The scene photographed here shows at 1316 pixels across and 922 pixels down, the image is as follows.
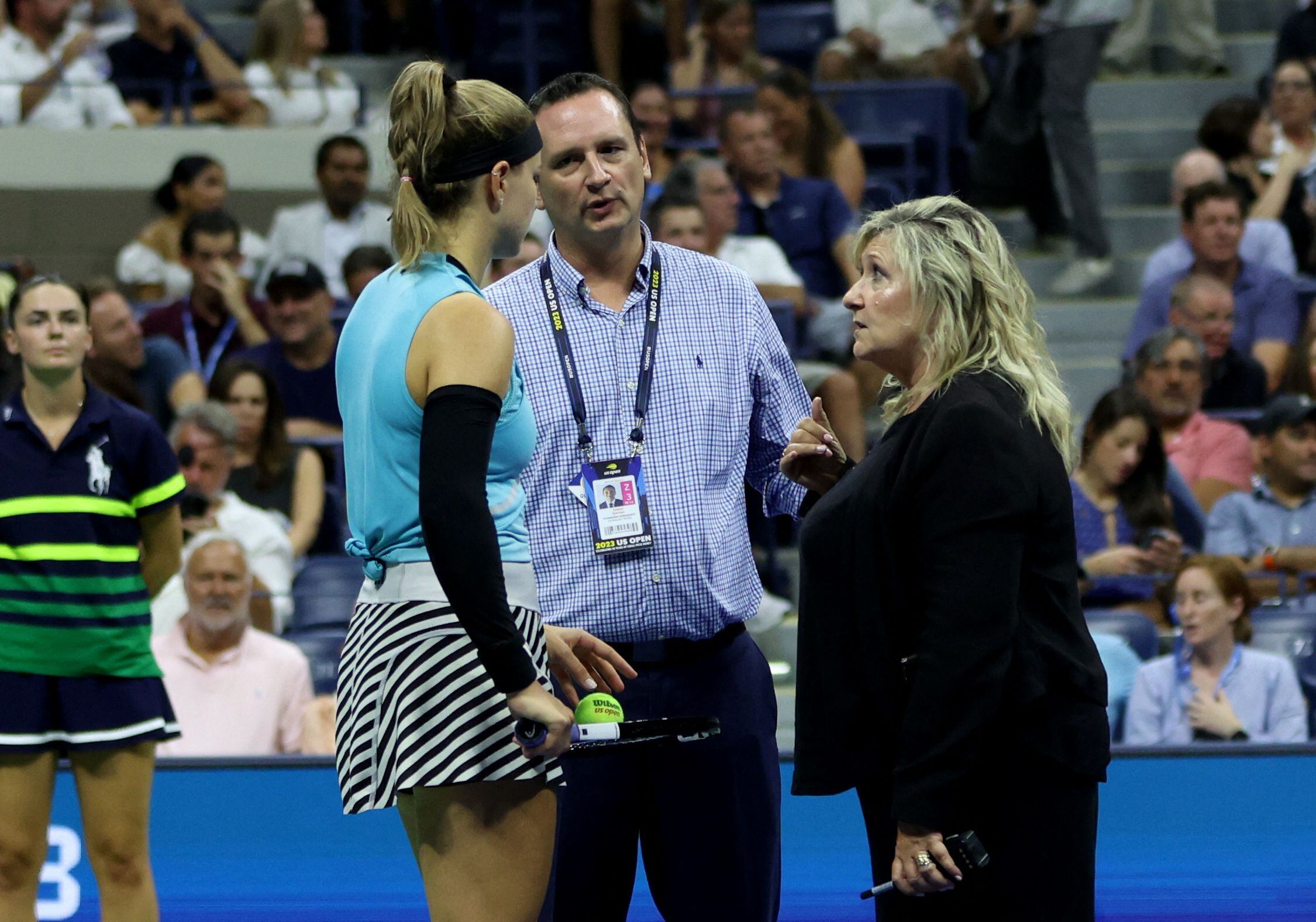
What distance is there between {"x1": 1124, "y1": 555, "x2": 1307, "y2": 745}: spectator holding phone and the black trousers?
96.9 inches

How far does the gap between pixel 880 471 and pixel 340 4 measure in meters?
8.53

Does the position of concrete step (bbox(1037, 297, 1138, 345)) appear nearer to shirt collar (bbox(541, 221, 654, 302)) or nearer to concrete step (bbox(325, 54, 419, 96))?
concrete step (bbox(325, 54, 419, 96))

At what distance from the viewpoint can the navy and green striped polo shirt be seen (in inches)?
162

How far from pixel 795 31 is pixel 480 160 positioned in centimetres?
808

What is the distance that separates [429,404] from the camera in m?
2.30

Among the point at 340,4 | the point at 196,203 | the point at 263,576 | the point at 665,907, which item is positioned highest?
the point at 340,4

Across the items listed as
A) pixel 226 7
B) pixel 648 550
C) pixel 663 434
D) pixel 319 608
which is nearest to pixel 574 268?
pixel 663 434

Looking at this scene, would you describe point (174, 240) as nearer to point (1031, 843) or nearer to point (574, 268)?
point (574, 268)

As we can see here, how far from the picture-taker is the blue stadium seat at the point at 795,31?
1011 centimetres

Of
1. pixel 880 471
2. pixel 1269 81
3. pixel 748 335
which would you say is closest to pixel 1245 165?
pixel 1269 81

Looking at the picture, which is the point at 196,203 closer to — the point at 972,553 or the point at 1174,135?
the point at 1174,135

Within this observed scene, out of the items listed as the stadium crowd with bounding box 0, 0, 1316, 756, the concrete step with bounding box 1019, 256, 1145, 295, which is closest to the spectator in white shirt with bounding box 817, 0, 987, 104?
the stadium crowd with bounding box 0, 0, 1316, 756

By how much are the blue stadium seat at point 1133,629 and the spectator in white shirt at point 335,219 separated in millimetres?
3968

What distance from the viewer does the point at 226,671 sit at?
17.2 ft
